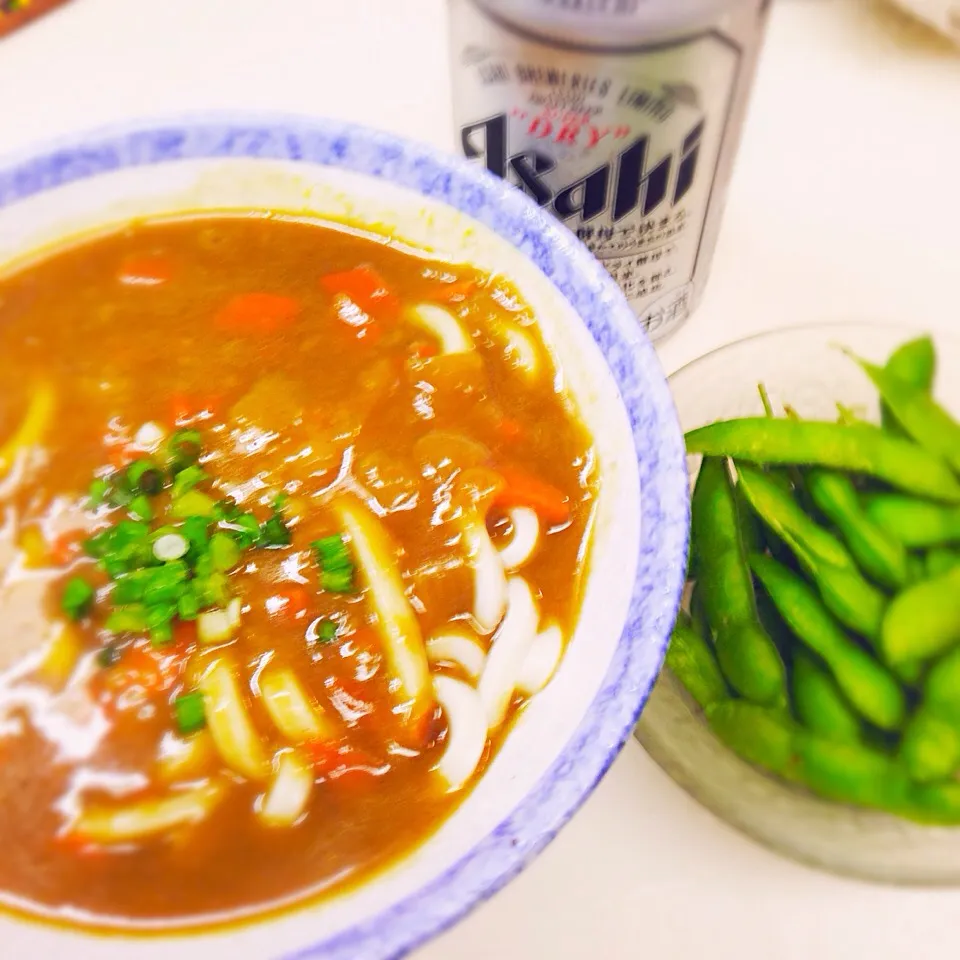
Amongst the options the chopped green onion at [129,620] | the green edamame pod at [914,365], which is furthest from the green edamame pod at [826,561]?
the chopped green onion at [129,620]

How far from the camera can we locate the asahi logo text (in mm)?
1076

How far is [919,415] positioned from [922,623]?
0.29 meters

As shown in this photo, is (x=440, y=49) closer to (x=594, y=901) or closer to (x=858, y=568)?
(x=858, y=568)

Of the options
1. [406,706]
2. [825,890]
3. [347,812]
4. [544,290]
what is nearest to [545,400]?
[544,290]

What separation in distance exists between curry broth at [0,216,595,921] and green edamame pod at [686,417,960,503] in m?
0.17

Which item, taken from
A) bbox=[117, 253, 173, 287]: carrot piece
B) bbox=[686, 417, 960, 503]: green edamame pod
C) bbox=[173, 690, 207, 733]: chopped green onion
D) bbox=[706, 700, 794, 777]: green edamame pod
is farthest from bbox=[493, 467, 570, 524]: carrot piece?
bbox=[117, 253, 173, 287]: carrot piece

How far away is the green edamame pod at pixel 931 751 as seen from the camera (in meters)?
0.93

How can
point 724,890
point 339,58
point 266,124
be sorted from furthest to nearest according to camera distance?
point 339,58 → point 266,124 → point 724,890

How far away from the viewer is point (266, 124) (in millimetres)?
1156

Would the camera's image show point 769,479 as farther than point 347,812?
Yes

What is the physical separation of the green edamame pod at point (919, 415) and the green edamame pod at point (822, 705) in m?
0.32

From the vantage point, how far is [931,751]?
36.7 inches

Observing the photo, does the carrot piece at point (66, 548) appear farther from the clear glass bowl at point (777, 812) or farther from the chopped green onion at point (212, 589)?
the clear glass bowl at point (777, 812)

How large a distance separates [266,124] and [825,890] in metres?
1.15
